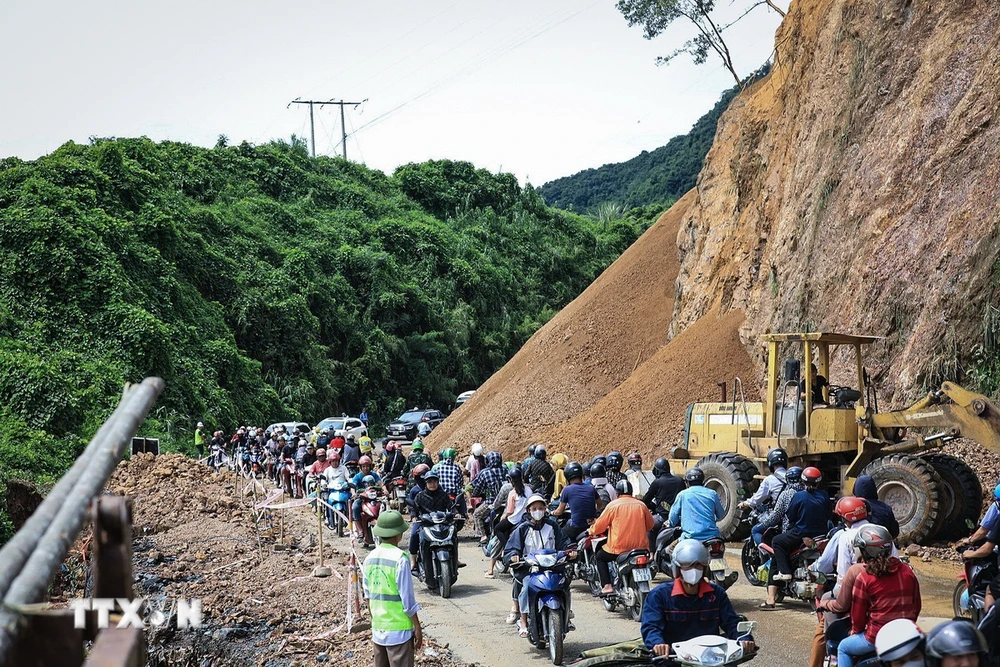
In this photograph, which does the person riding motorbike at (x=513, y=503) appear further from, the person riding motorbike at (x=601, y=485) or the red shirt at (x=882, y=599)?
the red shirt at (x=882, y=599)

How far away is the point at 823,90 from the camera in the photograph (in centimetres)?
2819

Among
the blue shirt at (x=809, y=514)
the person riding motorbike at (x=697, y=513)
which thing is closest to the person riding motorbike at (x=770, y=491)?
the blue shirt at (x=809, y=514)

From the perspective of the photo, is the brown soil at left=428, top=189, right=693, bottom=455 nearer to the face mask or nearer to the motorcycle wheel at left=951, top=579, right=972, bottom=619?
the motorcycle wheel at left=951, top=579, right=972, bottom=619

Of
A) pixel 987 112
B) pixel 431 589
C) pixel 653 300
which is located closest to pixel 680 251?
pixel 653 300

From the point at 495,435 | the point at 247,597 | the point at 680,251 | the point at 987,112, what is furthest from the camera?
the point at 680,251

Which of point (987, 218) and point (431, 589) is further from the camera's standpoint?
point (987, 218)

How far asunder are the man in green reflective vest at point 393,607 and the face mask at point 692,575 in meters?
2.22

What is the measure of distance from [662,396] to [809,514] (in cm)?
1615

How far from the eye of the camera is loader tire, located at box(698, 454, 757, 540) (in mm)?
16781

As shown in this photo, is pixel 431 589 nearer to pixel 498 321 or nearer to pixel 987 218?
pixel 987 218

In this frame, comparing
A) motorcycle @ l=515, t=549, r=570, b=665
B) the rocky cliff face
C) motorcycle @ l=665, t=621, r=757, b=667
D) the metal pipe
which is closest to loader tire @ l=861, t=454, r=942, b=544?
the rocky cliff face

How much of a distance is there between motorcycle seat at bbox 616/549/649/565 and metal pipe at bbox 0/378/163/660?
933 centimetres

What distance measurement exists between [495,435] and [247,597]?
18.3 metres

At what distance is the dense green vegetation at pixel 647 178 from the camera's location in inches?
3755
